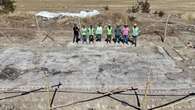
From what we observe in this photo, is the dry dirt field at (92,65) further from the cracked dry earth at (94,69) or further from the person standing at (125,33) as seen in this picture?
the person standing at (125,33)

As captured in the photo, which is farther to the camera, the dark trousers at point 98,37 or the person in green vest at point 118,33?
the dark trousers at point 98,37

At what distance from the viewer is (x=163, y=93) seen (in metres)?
16.6

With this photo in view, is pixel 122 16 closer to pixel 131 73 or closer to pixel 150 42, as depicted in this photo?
pixel 150 42

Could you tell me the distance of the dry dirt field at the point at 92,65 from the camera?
15.9 meters

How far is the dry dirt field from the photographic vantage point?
15.9 m

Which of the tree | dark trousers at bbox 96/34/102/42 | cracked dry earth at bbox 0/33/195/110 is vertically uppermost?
the tree

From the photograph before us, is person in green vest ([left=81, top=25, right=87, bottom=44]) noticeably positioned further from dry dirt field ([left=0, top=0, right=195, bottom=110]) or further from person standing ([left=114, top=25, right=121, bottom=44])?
person standing ([left=114, top=25, right=121, bottom=44])

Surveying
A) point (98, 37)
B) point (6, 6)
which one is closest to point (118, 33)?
point (98, 37)

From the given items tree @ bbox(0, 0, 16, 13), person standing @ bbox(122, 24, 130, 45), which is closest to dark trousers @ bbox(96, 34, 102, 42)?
person standing @ bbox(122, 24, 130, 45)

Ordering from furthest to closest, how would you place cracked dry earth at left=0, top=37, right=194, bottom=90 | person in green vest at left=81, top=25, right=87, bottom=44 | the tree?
the tree < person in green vest at left=81, top=25, right=87, bottom=44 < cracked dry earth at left=0, top=37, right=194, bottom=90

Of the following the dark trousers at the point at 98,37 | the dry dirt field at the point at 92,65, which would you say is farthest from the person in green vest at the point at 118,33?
the dark trousers at the point at 98,37

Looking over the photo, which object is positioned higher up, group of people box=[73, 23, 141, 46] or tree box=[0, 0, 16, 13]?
tree box=[0, 0, 16, 13]

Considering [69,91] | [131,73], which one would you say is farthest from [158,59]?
[69,91]

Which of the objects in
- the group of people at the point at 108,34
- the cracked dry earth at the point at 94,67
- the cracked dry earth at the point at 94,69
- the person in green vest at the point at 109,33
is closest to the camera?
the cracked dry earth at the point at 94,69
